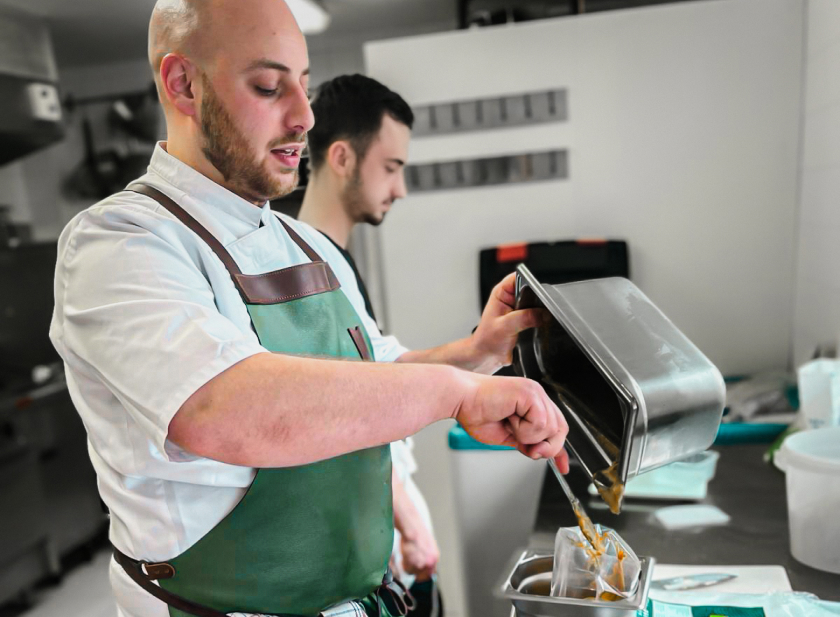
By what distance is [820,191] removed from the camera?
6.46 ft

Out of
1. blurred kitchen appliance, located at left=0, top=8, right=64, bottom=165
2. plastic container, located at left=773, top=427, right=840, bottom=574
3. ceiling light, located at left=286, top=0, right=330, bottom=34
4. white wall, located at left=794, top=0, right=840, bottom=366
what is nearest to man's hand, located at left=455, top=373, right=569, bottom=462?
plastic container, located at left=773, top=427, right=840, bottom=574

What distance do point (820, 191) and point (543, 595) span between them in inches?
64.8

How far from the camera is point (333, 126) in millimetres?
1066

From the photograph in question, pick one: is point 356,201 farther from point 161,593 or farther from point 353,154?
point 161,593

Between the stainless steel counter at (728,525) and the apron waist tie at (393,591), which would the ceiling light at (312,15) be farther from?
the apron waist tie at (393,591)

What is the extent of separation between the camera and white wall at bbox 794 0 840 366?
181 centimetres

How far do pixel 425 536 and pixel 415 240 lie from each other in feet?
3.93

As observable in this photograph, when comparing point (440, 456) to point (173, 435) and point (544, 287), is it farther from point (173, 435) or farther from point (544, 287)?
point (173, 435)

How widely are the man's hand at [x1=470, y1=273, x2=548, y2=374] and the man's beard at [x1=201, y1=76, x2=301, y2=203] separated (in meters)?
0.36

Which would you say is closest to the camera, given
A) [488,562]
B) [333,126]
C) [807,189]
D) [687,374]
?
[687,374]

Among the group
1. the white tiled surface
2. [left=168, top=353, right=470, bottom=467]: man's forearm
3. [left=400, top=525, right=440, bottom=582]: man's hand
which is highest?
[left=168, top=353, right=470, bottom=467]: man's forearm

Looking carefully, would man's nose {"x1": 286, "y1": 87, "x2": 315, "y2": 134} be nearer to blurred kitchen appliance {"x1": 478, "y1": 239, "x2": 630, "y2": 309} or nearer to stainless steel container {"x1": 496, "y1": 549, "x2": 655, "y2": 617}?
stainless steel container {"x1": 496, "y1": 549, "x2": 655, "y2": 617}

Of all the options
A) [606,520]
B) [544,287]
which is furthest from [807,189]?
[544,287]

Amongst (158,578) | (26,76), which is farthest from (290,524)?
(26,76)
